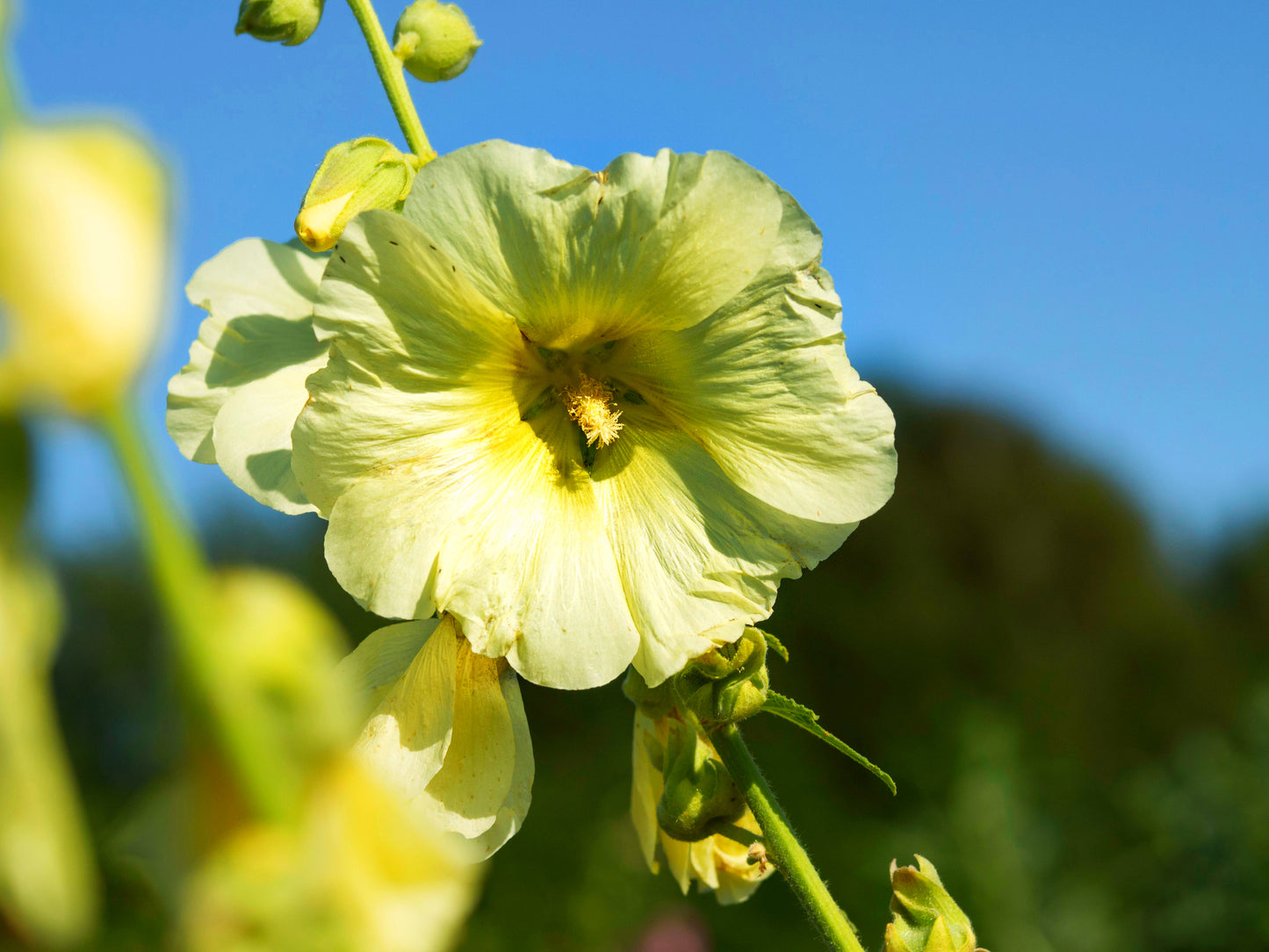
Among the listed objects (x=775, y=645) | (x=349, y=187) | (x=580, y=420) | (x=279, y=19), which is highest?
(x=279, y=19)

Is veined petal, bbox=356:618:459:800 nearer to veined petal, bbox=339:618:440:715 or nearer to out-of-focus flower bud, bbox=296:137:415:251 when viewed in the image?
veined petal, bbox=339:618:440:715

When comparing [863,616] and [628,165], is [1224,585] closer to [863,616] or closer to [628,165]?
[863,616]

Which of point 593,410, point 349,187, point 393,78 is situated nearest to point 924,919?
point 593,410

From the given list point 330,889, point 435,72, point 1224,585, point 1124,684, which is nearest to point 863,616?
point 1124,684

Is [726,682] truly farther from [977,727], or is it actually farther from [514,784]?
[977,727]

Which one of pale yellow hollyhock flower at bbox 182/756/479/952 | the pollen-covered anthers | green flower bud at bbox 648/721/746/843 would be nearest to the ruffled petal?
the pollen-covered anthers

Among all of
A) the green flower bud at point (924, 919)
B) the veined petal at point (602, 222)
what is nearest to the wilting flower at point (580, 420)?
the veined petal at point (602, 222)

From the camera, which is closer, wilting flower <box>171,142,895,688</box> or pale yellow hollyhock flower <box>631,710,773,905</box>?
wilting flower <box>171,142,895,688</box>
